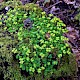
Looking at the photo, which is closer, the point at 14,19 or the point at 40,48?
the point at 40,48

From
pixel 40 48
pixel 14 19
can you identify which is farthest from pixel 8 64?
pixel 14 19

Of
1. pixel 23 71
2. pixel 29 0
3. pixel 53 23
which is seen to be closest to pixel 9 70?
pixel 23 71

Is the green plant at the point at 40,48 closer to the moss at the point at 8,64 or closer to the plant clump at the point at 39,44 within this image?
the plant clump at the point at 39,44

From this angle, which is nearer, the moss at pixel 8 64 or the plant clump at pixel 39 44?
the plant clump at pixel 39 44

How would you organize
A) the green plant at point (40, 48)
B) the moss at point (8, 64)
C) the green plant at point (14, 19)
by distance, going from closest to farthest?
the green plant at point (40, 48)
the moss at point (8, 64)
the green plant at point (14, 19)

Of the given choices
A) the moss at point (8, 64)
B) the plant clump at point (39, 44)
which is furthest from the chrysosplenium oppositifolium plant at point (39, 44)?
the moss at point (8, 64)

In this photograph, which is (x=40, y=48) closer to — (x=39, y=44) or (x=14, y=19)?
(x=39, y=44)

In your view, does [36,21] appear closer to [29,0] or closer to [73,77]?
[73,77]

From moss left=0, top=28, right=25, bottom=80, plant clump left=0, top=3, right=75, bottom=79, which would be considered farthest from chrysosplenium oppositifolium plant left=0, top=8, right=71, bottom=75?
moss left=0, top=28, right=25, bottom=80
